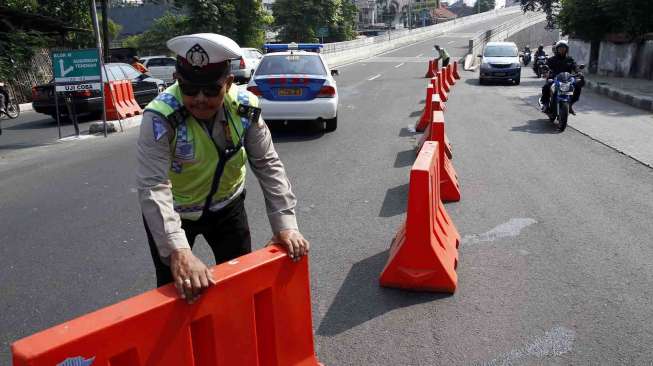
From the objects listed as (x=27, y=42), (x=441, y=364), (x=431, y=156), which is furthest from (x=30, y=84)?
(x=441, y=364)

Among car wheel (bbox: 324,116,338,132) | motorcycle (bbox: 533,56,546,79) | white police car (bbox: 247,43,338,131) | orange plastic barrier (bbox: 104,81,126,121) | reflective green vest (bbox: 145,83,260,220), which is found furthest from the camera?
orange plastic barrier (bbox: 104,81,126,121)

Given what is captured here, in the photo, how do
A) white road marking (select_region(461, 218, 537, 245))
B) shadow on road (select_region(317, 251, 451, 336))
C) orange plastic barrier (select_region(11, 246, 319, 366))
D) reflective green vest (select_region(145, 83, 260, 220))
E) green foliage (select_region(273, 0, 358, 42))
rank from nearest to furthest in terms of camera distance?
orange plastic barrier (select_region(11, 246, 319, 366)) < reflective green vest (select_region(145, 83, 260, 220)) < shadow on road (select_region(317, 251, 451, 336)) < white road marking (select_region(461, 218, 537, 245)) < green foliage (select_region(273, 0, 358, 42))

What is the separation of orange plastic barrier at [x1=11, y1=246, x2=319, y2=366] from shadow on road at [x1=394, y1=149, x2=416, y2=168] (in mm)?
6086

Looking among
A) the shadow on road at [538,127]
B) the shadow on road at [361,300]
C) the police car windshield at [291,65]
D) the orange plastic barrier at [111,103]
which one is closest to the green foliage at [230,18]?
the orange plastic barrier at [111,103]

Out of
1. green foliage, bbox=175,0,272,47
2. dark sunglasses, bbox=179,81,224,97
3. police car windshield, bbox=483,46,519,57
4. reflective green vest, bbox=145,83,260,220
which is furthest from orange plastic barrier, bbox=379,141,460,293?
green foliage, bbox=175,0,272,47

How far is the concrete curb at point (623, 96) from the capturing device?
14727 mm

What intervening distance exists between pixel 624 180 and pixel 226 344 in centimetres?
682

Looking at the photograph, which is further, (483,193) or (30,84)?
(30,84)

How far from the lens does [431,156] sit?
4.62 meters

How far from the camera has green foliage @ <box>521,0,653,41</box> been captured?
21.6 metres

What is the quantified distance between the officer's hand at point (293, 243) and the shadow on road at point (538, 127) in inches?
392

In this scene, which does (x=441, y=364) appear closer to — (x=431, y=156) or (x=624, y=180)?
(x=431, y=156)

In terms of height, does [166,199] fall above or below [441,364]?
above

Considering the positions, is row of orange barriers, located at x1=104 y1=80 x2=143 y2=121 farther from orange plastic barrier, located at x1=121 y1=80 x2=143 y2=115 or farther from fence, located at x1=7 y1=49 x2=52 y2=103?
fence, located at x1=7 y1=49 x2=52 y2=103
